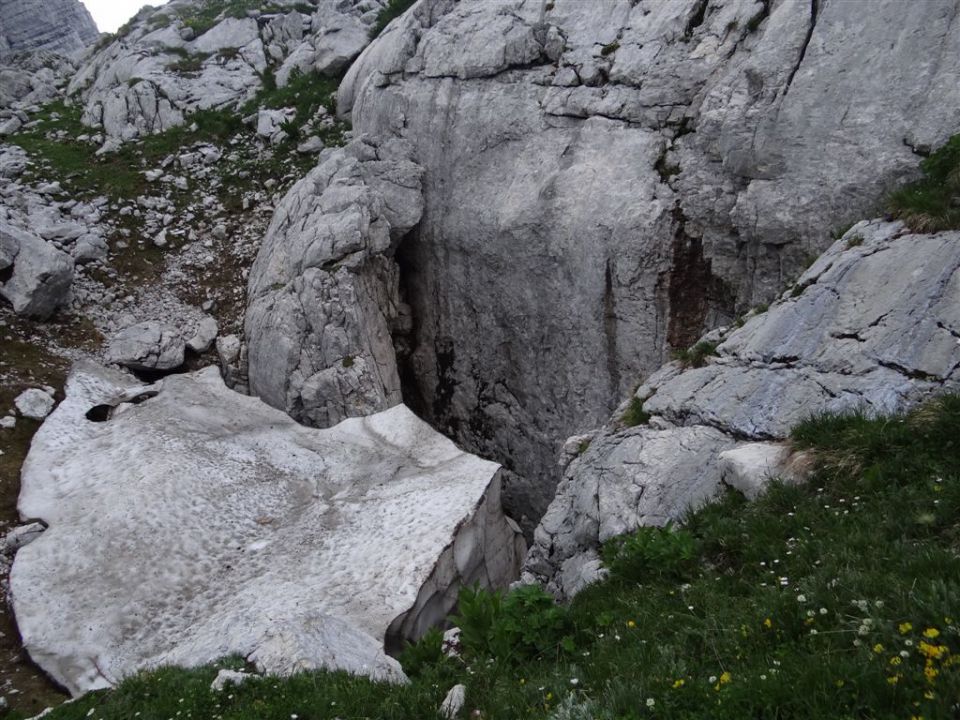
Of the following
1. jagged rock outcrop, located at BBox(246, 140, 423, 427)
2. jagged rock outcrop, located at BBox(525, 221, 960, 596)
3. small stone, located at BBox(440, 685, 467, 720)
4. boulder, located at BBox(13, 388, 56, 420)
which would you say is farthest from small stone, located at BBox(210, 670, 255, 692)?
boulder, located at BBox(13, 388, 56, 420)

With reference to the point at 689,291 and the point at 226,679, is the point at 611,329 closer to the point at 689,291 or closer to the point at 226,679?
the point at 689,291

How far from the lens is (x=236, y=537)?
1472 centimetres

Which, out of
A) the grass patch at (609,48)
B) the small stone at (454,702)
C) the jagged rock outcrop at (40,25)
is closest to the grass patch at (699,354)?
the small stone at (454,702)

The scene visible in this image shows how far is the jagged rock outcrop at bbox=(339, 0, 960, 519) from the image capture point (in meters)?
14.8

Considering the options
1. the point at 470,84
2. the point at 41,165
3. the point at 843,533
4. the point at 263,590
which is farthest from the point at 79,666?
the point at 41,165

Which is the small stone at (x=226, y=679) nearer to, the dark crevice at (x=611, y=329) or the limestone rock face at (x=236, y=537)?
the limestone rock face at (x=236, y=537)

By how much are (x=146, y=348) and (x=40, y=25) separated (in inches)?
2285

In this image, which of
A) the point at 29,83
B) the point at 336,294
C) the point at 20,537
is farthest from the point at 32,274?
the point at 29,83

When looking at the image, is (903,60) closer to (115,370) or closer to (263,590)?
(263,590)

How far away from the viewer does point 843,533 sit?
255 inches

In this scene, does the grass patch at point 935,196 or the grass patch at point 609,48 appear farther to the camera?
the grass patch at point 609,48

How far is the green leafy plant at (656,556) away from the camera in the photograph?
7.56 metres

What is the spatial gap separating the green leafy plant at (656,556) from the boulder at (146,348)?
1735cm

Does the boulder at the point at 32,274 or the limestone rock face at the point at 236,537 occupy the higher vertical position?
the boulder at the point at 32,274
